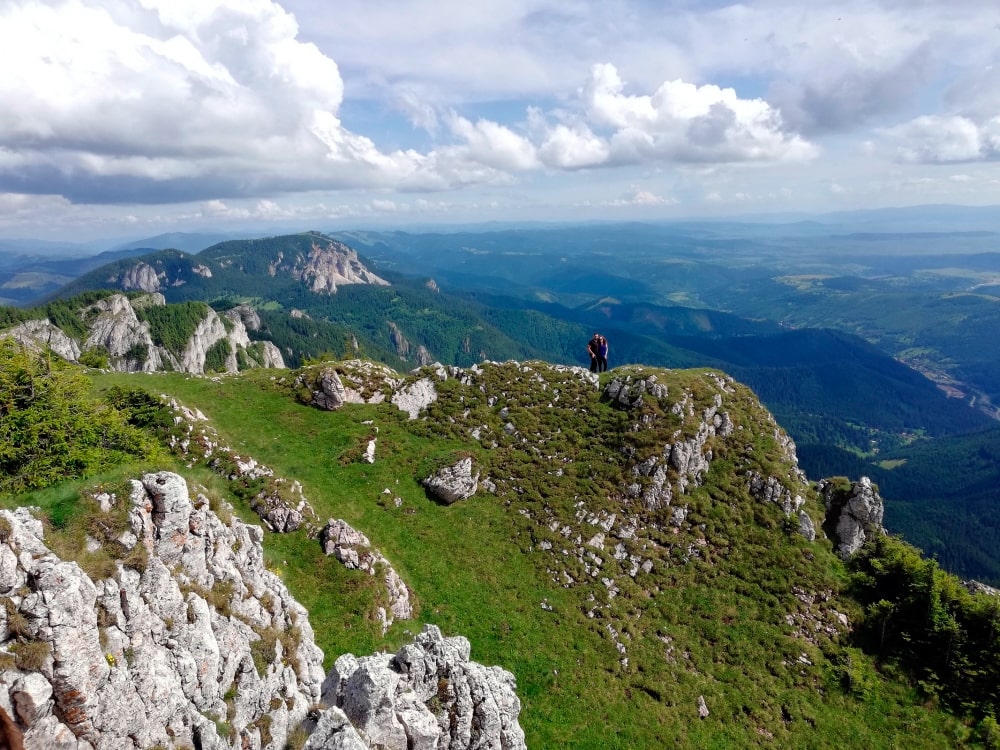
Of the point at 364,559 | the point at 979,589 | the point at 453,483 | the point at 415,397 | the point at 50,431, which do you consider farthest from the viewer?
the point at 415,397

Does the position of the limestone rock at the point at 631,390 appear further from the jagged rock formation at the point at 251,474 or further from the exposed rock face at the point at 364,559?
the jagged rock formation at the point at 251,474

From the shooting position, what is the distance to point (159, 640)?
42.8 ft

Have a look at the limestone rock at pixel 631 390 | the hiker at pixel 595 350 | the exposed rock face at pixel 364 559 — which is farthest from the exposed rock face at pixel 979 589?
the exposed rock face at pixel 364 559

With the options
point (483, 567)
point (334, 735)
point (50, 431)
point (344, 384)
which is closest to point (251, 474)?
point (50, 431)

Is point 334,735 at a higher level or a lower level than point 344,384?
lower

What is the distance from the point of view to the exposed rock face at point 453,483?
35281 millimetres

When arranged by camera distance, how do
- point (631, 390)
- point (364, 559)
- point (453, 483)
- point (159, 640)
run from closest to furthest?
1. point (159, 640)
2. point (364, 559)
3. point (453, 483)
4. point (631, 390)

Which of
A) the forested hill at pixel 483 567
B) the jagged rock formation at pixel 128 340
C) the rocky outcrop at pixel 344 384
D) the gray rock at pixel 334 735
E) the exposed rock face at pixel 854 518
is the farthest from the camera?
the jagged rock formation at pixel 128 340

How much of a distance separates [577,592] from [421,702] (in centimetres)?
1630

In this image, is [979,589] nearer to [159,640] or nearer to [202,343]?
[159,640]

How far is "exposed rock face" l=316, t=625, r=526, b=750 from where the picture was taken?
14.6 meters

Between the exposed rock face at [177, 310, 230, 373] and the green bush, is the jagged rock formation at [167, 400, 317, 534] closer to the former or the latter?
the green bush

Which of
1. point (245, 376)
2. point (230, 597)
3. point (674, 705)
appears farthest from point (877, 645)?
point (245, 376)

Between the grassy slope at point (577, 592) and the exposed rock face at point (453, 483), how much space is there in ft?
2.79
